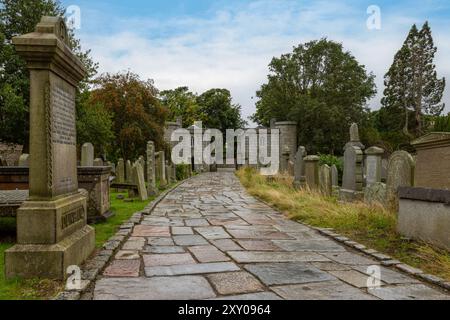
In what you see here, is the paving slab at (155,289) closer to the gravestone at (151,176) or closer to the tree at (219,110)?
Result: the gravestone at (151,176)

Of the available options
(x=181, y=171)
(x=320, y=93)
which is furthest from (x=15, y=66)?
(x=320, y=93)

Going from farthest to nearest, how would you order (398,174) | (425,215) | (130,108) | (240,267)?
1. (130,108)
2. (398,174)
3. (425,215)
4. (240,267)

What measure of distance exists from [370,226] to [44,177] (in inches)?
201

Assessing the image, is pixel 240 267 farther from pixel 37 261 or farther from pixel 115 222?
pixel 115 222

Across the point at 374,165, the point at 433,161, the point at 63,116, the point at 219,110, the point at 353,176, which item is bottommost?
the point at 353,176

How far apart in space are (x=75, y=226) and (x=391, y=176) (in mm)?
5790

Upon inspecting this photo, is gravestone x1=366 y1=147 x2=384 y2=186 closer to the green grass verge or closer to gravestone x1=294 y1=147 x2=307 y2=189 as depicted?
gravestone x1=294 y1=147 x2=307 y2=189

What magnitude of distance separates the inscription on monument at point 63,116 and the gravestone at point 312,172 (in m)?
9.32

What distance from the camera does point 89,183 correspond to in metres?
7.21

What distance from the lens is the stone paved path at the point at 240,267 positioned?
333 centimetres
